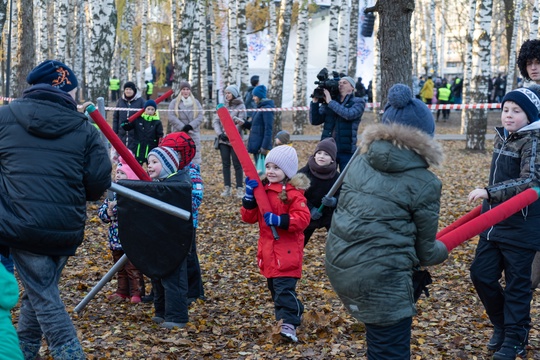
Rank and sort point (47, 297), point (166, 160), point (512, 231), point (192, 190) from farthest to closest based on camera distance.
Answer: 1. point (192, 190)
2. point (166, 160)
3. point (512, 231)
4. point (47, 297)

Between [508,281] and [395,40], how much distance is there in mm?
5633

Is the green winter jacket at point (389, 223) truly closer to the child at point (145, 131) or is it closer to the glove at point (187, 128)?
the glove at point (187, 128)

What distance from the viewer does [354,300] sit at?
4234 millimetres

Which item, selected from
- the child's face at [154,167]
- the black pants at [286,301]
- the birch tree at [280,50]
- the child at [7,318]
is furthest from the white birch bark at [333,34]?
the child at [7,318]

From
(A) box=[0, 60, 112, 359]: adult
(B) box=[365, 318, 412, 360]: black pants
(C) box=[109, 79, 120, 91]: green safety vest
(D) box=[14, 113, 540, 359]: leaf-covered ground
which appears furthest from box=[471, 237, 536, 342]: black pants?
(C) box=[109, 79, 120, 91]: green safety vest

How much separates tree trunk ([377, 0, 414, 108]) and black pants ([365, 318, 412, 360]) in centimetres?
676

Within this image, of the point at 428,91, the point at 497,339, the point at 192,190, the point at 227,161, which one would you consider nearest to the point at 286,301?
the point at 192,190

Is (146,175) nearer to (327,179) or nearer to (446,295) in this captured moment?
(327,179)

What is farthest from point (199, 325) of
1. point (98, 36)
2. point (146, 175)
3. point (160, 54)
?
point (160, 54)

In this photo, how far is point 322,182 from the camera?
7.72 m

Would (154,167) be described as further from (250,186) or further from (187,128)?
(187,128)

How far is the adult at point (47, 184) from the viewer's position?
14.9 feet

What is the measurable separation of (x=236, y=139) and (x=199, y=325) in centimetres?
188

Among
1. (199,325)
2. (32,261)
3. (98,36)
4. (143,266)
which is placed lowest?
(199,325)
